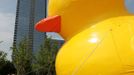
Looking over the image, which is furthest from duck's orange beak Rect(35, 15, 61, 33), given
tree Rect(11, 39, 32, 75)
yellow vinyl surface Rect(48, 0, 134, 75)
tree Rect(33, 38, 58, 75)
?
tree Rect(11, 39, 32, 75)

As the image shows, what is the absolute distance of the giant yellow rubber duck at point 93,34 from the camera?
6129mm

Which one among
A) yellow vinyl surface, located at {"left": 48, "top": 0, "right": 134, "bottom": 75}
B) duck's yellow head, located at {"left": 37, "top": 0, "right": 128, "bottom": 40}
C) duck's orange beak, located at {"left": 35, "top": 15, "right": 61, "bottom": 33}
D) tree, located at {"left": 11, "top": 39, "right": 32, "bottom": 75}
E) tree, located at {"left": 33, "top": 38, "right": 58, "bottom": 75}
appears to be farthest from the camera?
tree, located at {"left": 11, "top": 39, "right": 32, "bottom": 75}

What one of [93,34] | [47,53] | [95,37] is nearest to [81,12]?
[93,34]

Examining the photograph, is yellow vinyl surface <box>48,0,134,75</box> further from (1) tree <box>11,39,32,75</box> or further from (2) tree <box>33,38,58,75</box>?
(1) tree <box>11,39,32,75</box>

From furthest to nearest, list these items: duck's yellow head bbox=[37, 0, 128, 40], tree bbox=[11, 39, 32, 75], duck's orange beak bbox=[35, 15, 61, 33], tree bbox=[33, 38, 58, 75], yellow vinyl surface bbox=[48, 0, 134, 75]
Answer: tree bbox=[11, 39, 32, 75]
tree bbox=[33, 38, 58, 75]
duck's orange beak bbox=[35, 15, 61, 33]
duck's yellow head bbox=[37, 0, 128, 40]
yellow vinyl surface bbox=[48, 0, 134, 75]

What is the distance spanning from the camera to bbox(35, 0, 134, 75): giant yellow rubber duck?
241 inches

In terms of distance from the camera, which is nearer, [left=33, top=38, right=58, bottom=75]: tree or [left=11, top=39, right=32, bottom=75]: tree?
[left=33, top=38, right=58, bottom=75]: tree

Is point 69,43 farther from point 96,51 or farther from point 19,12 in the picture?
point 19,12

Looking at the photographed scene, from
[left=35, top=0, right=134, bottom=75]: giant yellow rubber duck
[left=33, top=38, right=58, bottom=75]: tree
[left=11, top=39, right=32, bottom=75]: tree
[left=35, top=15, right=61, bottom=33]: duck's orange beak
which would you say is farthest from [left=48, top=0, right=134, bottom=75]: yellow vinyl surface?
[left=11, top=39, right=32, bottom=75]: tree

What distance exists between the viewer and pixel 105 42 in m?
6.47

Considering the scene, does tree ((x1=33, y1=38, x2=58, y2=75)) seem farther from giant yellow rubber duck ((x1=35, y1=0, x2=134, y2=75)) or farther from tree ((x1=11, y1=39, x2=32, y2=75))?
giant yellow rubber duck ((x1=35, y1=0, x2=134, y2=75))

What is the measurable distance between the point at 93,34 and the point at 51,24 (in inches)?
63.7

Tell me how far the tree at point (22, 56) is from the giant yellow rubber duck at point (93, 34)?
802 inches

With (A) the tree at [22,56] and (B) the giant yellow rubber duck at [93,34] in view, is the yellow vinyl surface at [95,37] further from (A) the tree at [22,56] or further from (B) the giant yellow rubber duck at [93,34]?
(A) the tree at [22,56]
